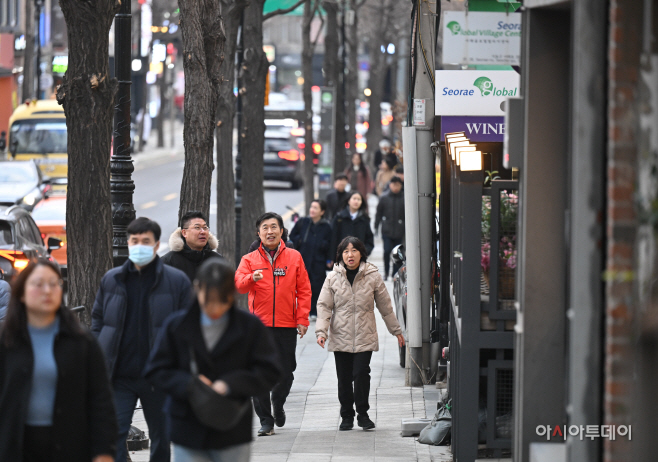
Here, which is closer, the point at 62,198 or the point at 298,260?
the point at 298,260

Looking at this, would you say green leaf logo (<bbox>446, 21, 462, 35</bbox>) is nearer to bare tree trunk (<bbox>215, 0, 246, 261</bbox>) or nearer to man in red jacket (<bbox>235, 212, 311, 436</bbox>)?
man in red jacket (<bbox>235, 212, 311, 436</bbox>)

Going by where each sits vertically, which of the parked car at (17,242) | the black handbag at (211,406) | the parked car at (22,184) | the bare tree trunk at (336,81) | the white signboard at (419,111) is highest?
the bare tree trunk at (336,81)

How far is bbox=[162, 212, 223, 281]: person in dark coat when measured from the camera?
8.27 metres

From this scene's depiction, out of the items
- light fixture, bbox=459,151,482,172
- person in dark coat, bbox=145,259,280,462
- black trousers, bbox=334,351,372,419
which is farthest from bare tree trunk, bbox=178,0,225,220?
person in dark coat, bbox=145,259,280,462

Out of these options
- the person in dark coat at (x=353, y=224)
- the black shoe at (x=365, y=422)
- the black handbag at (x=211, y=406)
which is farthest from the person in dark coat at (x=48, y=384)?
the person in dark coat at (x=353, y=224)

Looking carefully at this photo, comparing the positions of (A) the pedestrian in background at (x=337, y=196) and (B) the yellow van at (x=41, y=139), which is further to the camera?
(B) the yellow van at (x=41, y=139)

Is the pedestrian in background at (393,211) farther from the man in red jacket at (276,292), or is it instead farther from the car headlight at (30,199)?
the man in red jacket at (276,292)

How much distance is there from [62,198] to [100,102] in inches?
462

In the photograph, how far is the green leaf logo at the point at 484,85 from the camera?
10164 millimetres

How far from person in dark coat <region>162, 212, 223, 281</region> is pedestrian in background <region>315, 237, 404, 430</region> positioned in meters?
1.38

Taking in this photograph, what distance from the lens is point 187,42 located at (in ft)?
39.0

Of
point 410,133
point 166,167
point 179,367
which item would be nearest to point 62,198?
point 410,133

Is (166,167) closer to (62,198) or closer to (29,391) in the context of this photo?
(62,198)

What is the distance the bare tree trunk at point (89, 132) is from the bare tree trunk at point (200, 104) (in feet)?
9.65
